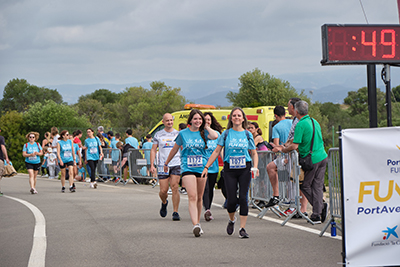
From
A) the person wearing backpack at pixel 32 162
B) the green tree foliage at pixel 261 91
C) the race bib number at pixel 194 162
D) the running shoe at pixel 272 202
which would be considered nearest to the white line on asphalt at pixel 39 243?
the race bib number at pixel 194 162

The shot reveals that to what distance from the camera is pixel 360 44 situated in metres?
7.56

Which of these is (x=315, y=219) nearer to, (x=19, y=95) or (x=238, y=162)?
(x=238, y=162)

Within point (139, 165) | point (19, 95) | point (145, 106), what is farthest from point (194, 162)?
point (19, 95)

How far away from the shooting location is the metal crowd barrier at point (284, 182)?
363 inches

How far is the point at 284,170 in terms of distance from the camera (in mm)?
9641

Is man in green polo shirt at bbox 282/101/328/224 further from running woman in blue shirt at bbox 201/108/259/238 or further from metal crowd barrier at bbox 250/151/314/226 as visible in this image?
running woman in blue shirt at bbox 201/108/259/238

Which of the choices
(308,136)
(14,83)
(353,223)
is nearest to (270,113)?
(308,136)

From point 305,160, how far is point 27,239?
178 inches

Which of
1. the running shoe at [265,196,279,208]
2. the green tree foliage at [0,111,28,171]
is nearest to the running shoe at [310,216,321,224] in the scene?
the running shoe at [265,196,279,208]

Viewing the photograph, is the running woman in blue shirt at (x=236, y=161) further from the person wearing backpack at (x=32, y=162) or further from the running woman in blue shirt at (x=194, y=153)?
the person wearing backpack at (x=32, y=162)

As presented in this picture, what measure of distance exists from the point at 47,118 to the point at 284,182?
38.7m

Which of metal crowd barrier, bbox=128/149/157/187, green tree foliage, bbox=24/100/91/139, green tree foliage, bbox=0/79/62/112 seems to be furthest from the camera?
green tree foliage, bbox=0/79/62/112

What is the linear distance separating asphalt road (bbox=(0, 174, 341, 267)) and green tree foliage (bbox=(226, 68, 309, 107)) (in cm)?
4823

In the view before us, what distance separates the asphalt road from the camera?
653 cm
